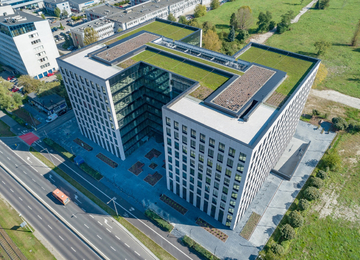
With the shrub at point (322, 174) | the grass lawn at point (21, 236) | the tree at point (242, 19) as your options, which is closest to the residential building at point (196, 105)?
the shrub at point (322, 174)

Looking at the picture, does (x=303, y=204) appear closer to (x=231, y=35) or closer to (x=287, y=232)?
(x=287, y=232)

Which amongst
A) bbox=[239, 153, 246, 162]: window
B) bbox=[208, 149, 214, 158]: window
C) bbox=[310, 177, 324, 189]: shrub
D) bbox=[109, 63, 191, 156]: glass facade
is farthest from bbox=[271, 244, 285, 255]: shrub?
bbox=[109, 63, 191, 156]: glass facade

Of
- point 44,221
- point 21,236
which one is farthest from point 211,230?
point 21,236

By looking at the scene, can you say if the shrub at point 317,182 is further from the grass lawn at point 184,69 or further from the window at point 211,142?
the window at point 211,142

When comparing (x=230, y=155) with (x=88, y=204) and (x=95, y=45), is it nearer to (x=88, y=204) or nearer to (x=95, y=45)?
(x=88, y=204)

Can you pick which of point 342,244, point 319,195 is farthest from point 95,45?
point 342,244

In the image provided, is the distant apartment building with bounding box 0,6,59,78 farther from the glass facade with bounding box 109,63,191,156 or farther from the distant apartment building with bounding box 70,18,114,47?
the glass facade with bounding box 109,63,191,156
